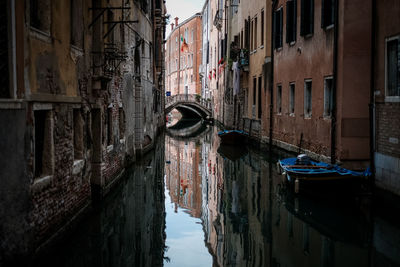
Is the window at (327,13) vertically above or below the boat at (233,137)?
above

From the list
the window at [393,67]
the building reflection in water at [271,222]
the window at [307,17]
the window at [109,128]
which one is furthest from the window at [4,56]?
the window at [307,17]

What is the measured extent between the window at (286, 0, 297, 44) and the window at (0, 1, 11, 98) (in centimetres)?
1181

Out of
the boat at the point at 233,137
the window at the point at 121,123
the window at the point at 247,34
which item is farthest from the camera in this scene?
the window at the point at 247,34

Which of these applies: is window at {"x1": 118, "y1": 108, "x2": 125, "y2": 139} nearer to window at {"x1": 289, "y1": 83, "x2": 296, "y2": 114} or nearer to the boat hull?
the boat hull

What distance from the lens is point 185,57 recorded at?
6094cm

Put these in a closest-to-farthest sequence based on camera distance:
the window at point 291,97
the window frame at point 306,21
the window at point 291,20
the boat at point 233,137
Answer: the window frame at point 306,21, the window at point 291,20, the window at point 291,97, the boat at point 233,137

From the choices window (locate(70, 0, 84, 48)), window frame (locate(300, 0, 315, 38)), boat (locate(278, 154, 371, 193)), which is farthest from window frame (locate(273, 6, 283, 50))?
window (locate(70, 0, 84, 48))

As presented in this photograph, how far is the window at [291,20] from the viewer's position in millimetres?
16172

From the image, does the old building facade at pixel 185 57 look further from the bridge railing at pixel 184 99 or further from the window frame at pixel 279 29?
the window frame at pixel 279 29

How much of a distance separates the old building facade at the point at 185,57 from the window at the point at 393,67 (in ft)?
129

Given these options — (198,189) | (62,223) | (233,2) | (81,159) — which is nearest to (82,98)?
(81,159)

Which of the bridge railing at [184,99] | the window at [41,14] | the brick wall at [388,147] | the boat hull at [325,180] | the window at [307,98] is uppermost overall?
the window at [41,14]

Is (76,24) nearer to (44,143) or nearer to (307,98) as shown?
(44,143)

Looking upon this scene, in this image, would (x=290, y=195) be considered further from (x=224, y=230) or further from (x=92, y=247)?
(x=92, y=247)
